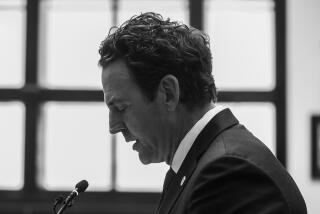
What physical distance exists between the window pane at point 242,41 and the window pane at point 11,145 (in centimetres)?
125

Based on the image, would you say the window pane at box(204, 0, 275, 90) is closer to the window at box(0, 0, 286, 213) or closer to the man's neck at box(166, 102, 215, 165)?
the window at box(0, 0, 286, 213)

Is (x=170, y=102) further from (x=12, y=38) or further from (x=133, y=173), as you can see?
(x=12, y=38)

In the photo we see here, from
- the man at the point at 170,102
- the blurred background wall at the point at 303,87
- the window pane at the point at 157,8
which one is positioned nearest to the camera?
the man at the point at 170,102

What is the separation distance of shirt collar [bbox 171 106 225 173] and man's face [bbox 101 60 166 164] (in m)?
0.04

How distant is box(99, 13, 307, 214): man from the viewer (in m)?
1.07

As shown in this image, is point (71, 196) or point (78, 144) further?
point (78, 144)

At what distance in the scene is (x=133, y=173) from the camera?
3559 mm

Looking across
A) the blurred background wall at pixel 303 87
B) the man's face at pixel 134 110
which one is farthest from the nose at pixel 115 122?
the blurred background wall at pixel 303 87

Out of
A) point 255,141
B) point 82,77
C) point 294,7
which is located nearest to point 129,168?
point 82,77

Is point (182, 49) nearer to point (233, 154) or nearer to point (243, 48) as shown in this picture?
point (233, 154)

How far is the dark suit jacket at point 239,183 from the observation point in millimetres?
909

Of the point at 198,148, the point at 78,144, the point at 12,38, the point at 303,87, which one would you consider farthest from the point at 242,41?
the point at 198,148

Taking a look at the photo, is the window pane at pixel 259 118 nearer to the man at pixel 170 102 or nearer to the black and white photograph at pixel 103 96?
the black and white photograph at pixel 103 96

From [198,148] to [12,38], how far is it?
279 cm
